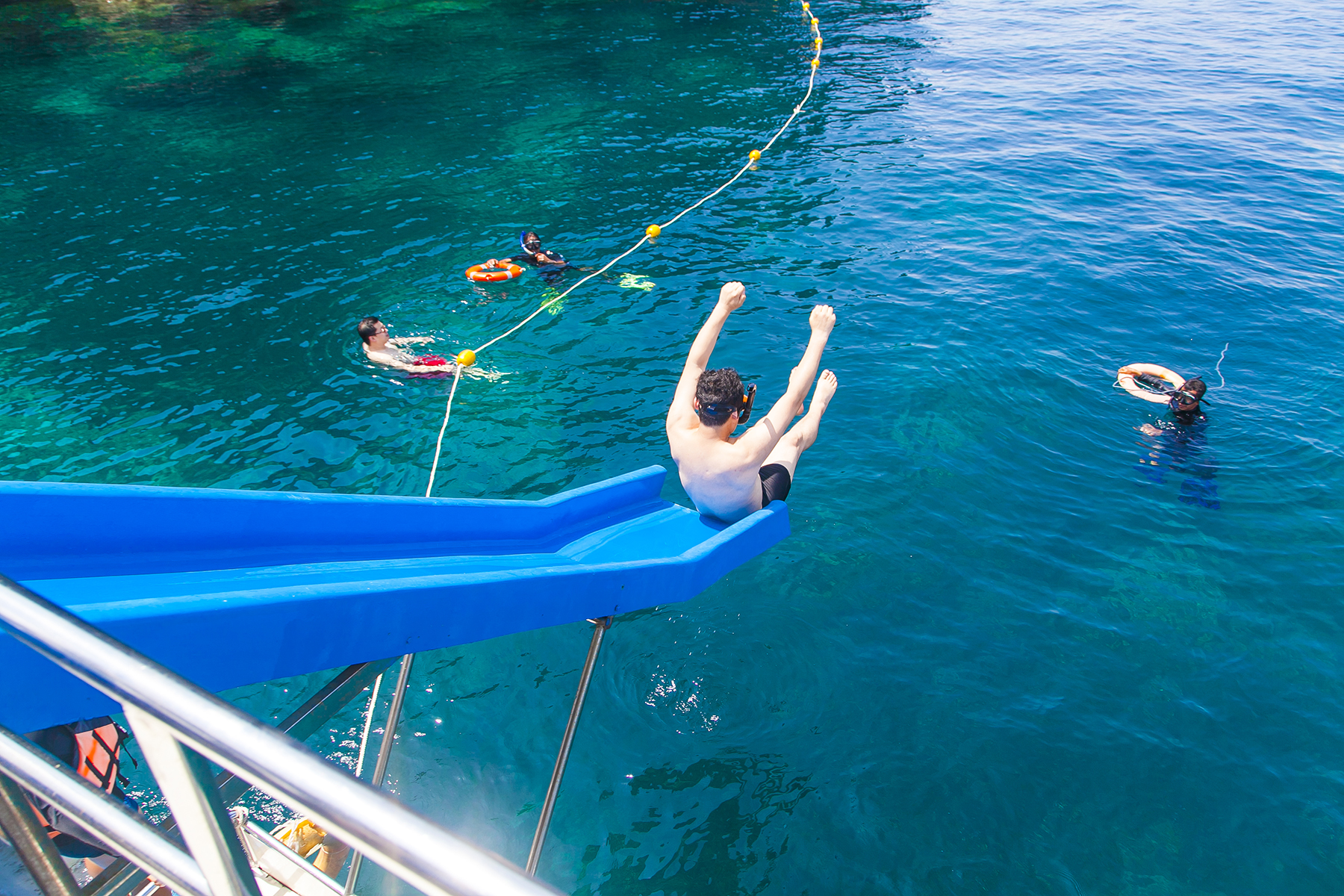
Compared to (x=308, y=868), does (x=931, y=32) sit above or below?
above

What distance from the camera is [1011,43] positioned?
29.5 metres

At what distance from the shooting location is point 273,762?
102 cm

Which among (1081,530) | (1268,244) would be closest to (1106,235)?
(1268,244)

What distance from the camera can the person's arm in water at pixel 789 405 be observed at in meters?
5.36

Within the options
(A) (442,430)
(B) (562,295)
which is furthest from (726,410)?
(B) (562,295)

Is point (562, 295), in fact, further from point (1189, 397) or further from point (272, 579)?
point (272, 579)

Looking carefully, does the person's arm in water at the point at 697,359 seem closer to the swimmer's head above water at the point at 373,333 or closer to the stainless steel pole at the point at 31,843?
the stainless steel pole at the point at 31,843

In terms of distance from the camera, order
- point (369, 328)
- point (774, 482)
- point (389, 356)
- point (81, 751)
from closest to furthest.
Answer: point (81, 751) → point (774, 482) → point (369, 328) → point (389, 356)

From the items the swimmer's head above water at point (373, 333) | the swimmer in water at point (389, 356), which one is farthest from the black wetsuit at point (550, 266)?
the swimmer's head above water at point (373, 333)

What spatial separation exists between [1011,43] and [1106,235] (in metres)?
18.7

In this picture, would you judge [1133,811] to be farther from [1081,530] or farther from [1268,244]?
[1268,244]

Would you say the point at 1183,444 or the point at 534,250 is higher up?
the point at 534,250

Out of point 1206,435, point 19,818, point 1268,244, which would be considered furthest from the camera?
point 1268,244

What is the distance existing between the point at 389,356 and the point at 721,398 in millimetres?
7240
